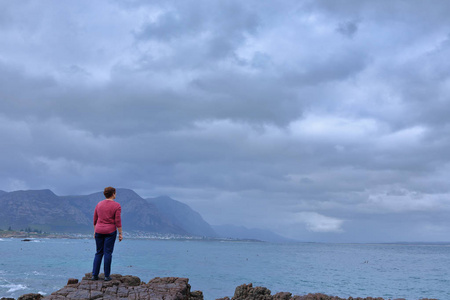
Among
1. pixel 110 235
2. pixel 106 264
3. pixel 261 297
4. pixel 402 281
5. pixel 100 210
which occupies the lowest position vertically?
pixel 402 281

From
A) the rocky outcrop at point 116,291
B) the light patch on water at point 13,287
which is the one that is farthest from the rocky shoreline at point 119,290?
the light patch on water at point 13,287

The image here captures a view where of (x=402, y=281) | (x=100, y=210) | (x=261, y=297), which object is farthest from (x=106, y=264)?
(x=402, y=281)

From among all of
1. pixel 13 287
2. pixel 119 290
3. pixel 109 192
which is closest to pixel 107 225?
pixel 109 192

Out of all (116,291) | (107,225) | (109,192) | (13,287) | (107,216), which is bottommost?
(13,287)

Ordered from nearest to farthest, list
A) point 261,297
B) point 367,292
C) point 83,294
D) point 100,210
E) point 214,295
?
1. point 83,294
2. point 100,210
3. point 261,297
4. point 214,295
5. point 367,292

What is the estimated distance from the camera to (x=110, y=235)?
52.6 ft

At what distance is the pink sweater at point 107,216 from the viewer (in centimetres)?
1573

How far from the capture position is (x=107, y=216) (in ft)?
51.9

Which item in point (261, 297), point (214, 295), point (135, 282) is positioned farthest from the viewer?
point (214, 295)

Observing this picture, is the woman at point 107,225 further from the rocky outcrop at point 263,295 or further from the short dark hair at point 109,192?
the rocky outcrop at point 263,295

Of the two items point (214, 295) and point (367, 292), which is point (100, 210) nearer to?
point (214, 295)

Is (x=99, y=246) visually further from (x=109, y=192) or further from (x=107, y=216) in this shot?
(x=109, y=192)

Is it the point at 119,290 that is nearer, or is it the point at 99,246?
the point at 119,290

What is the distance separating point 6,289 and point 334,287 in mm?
52258
